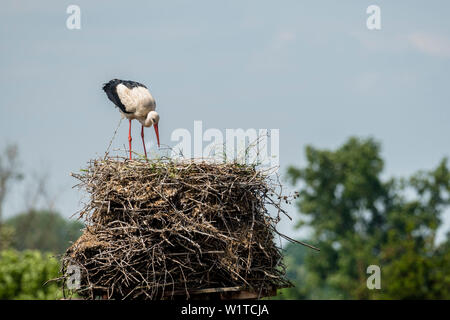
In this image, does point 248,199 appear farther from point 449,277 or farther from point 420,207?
point 420,207

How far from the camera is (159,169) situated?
6.67 meters

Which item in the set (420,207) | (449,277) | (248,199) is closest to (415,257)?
(449,277)

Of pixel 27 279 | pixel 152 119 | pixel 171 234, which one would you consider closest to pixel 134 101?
pixel 152 119

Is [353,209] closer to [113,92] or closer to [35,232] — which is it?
[35,232]

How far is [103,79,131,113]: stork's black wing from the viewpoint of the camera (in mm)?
8613

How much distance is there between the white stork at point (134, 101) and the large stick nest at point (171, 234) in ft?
4.67

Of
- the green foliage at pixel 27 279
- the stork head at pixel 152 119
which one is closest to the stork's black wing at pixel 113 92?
the stork head at pixel 152 119

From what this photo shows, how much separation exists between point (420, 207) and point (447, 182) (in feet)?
8.04

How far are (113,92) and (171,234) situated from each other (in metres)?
3.05

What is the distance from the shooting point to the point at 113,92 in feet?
28.7

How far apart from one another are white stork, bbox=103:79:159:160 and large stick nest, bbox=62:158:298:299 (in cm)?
142

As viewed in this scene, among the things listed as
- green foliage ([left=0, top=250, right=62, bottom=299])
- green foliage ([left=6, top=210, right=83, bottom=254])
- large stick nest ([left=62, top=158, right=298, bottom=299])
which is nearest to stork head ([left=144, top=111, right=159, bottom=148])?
large stick nest ([left=62, top=158, right=298, bottom=299])

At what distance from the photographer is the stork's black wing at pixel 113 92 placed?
8613mm

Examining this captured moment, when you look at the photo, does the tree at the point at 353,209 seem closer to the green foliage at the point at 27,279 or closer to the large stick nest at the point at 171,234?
the green foliage at the point at 27,279
